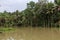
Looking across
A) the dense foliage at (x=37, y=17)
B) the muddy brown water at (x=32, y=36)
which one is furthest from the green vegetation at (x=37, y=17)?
the muddy brown water at (x=32, y=36)

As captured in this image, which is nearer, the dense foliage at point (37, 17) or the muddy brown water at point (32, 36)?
the muddy brown water at point (32, 36)

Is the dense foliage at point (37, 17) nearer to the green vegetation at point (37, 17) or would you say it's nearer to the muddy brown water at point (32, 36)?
the green vegetation at point (37, 17)

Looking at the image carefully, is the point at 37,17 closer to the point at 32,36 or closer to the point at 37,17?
the point at 37,17

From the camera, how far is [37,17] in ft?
73.6

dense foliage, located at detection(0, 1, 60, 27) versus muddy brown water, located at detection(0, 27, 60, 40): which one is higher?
dense foliage, located at detection(0, 1, 60, 27)

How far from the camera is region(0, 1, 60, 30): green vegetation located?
21234 millimetres

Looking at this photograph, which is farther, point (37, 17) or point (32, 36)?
point (37, 17)

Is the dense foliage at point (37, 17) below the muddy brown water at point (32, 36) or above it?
above

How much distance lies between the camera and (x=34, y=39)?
10.2m

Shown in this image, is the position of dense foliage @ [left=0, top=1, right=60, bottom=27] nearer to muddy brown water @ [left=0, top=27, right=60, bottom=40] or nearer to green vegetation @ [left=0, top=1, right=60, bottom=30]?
green vegetation @ [left=0, top=1, right=60, bottom=30]

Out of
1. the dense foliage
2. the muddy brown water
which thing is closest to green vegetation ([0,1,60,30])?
the dense foliage

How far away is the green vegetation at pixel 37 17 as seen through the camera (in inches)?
836

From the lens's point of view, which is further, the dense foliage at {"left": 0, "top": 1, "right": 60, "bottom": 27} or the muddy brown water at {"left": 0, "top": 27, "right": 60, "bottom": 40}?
the dense foliage at {"left": 0, "top": 1, "right": 60, "bottom": 27}

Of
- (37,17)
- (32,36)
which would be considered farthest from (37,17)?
(32,36)
